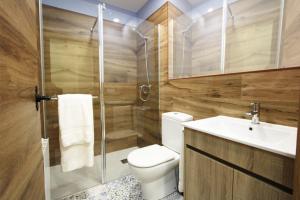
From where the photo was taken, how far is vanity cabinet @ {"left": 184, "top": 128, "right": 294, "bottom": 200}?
27.8 inches

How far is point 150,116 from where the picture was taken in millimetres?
2379

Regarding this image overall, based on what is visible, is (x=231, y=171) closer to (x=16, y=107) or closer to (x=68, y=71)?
(x=16, y=107)

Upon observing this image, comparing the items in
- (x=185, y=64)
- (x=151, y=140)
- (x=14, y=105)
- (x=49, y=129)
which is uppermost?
(x=185, y=64)

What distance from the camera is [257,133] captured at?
42.9 inches

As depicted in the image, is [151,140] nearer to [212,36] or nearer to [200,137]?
[200,137]

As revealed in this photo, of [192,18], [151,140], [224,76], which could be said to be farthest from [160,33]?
[151,140]

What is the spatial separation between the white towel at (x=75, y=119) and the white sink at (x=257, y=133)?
1.02 m

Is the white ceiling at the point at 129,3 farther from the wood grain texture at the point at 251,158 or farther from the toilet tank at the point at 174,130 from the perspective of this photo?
the wood grain texture at the point at 251,158

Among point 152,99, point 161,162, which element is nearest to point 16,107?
point 161,162

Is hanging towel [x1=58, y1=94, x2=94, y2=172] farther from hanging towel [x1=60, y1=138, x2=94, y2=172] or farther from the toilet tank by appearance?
the toilet tank

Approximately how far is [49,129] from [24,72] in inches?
61.5

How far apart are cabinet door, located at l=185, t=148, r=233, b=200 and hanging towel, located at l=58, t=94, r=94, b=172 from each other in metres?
1.02

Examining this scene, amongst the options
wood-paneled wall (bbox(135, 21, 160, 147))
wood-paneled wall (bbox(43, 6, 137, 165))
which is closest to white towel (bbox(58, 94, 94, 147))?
wood-paneled wall (bbox(43, 6, 137, 165))

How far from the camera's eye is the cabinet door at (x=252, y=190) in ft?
2.34
